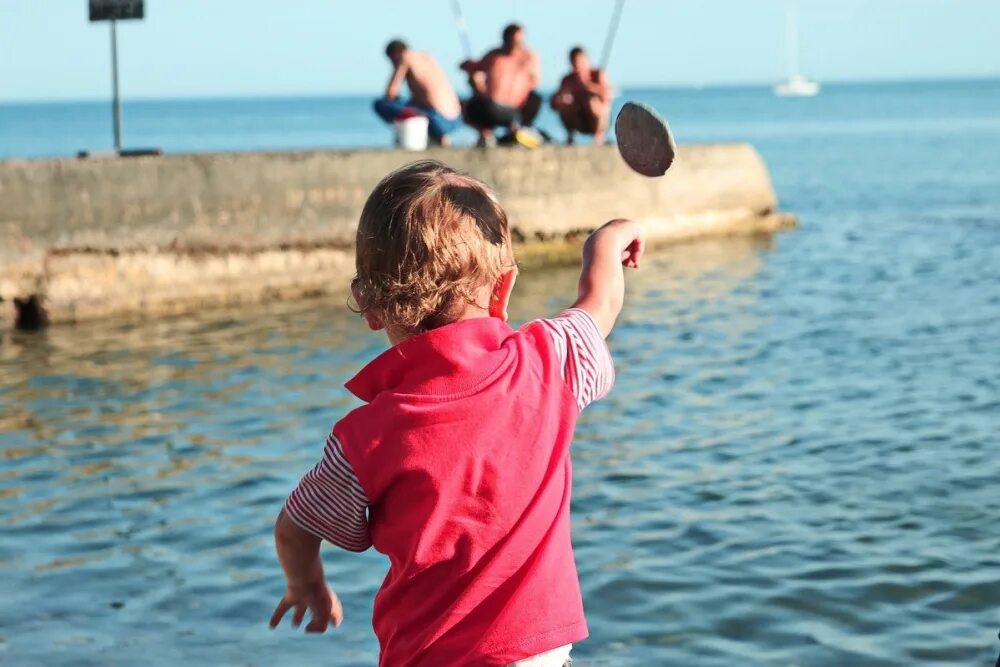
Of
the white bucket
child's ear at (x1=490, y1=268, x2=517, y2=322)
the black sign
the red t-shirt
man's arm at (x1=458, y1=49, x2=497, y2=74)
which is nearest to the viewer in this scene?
the red t-shirt

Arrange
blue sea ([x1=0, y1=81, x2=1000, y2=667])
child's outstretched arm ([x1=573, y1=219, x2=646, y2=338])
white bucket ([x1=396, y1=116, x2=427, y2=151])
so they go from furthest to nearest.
Answer: 1. white bucket ([x1=396, y1=116, x2=427, y2=151])
2. blue sea ([x1=0, y1=81, x2=1000, y2=667])
3. child's outstretched arm ([x1=573, y1=219, x2=646, y2=338])

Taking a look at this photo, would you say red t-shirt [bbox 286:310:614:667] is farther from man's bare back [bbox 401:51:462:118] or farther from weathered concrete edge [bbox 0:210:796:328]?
man's bare back [bbox 401:51:462:118]

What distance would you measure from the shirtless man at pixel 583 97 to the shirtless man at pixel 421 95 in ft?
8.61

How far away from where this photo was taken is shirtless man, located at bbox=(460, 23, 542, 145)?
1469 cm

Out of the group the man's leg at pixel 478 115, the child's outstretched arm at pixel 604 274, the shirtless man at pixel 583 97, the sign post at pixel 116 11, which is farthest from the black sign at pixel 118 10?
the child's outstretched arm at pixel 604 274

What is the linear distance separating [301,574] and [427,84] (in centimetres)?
1213

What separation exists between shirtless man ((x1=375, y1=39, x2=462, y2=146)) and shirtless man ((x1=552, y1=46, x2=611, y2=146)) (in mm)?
2623

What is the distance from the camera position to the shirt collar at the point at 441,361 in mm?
1923

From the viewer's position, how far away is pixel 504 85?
14742 mm

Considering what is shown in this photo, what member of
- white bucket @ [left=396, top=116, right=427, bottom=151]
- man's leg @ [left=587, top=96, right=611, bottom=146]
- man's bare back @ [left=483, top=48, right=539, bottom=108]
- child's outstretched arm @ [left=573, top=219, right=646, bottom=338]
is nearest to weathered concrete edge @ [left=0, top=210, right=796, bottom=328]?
white bucket @ [left=396, top=116, right=427, bottom=151]

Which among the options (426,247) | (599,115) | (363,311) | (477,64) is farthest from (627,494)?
(599,115)

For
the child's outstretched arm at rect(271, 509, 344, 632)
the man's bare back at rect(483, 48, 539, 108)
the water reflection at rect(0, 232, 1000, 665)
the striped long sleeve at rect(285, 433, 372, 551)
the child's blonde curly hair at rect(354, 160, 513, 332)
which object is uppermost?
the man's bare back at rect(483, 48, 539, 108)

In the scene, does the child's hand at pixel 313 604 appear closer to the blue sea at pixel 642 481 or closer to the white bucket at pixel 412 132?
the blue sea at pixel 642 481

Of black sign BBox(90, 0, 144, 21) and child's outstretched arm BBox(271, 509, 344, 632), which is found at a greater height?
black sign BBox(90, 0, 144, 21)
